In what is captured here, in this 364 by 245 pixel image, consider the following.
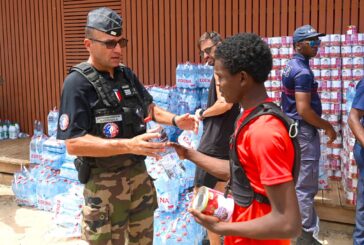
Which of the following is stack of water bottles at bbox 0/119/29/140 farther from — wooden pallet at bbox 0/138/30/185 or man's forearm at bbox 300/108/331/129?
man's forearm at bbox 300/108/331/129

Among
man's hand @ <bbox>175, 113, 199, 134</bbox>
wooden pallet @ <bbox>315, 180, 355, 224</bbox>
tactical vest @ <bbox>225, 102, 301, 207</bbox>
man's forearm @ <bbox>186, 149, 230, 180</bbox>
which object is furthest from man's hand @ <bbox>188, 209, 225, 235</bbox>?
wooden pallet @ <bbox>315, 180, 355, 224</bbox>

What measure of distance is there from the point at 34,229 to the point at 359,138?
4076mm

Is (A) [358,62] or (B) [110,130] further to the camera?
(A) [358,62]

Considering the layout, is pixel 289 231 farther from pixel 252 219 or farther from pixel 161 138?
pixel 161 138

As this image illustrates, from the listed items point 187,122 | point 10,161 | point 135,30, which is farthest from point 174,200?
point 135,30

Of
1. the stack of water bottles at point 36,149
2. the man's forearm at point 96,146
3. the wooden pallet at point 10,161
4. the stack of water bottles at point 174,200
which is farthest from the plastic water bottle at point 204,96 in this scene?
the man's forearm at point 96,146

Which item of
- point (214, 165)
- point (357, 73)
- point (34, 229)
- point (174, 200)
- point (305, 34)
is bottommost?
point (34, 229)

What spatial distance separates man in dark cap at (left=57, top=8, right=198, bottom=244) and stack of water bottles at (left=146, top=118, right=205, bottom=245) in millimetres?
1359

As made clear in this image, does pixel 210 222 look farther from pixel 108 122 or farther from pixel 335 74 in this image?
pixel 335 74

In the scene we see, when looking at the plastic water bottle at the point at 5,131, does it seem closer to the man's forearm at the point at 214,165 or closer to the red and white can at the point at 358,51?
the red and white can at the point at 358,51

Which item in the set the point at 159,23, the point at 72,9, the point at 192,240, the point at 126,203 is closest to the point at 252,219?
the point at 126,203

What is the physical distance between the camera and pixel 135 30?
7.65 metres

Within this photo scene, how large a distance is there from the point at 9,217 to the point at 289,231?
5.14 metres

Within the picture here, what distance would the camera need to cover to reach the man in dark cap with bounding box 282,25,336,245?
12.9ft
